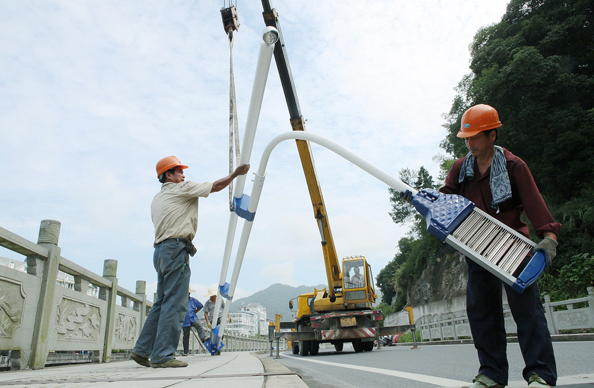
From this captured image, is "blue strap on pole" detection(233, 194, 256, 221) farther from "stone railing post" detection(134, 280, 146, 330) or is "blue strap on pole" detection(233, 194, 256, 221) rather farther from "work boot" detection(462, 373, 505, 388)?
"stone railing post" detection(134, 280, 146, 330)

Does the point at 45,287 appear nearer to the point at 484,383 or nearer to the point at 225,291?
the point at 225,291

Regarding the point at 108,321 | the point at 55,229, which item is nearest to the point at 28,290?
the point at 55,229

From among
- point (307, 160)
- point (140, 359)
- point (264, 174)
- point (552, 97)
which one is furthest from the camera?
point (552, 97)

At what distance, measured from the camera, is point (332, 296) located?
41.5 ft

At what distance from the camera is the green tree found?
75.7 ft

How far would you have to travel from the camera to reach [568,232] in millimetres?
21203

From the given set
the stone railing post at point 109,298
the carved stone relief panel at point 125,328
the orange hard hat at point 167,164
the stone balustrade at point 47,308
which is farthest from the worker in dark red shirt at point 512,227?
the carved stone relief panel at point 125,328

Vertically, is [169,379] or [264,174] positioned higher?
[264,174]

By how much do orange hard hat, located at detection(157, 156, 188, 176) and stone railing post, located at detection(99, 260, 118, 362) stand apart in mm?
4372

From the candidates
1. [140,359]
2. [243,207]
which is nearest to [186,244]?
[140,359]

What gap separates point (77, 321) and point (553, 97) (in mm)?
27857

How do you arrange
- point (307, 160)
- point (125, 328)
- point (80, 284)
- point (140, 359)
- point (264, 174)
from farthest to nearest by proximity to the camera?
point (307, 160)
point (125, 328)
point (80, 284)
point (264, 174)
point (140, 359)

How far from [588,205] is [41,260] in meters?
24.1

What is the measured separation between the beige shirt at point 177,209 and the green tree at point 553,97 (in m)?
21.8
